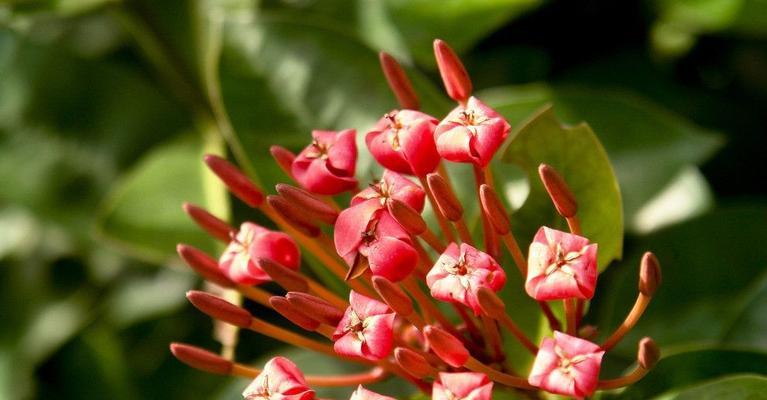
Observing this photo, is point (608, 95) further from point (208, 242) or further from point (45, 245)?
point (45, 245)

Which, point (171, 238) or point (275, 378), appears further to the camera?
point (171, 238)

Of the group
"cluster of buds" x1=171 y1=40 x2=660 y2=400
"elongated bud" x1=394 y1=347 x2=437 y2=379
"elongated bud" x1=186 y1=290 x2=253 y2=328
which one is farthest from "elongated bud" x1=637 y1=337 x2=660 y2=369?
"elongated bud" x1=186 y1=290 x2=253 y2=328

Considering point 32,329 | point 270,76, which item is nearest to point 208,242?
point 270,76

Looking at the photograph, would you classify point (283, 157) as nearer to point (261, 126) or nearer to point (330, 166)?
point (330, 166)

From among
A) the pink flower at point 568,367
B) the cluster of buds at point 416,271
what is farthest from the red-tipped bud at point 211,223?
the pink flower at point 568,367

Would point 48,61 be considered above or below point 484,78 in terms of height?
above

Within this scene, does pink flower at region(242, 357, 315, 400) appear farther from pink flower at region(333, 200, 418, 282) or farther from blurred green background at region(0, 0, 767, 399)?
blurred green background at region(0, 0, 767, 399)

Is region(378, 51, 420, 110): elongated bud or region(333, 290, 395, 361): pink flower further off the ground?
region(378, 51, 420, 110): elongated bud
